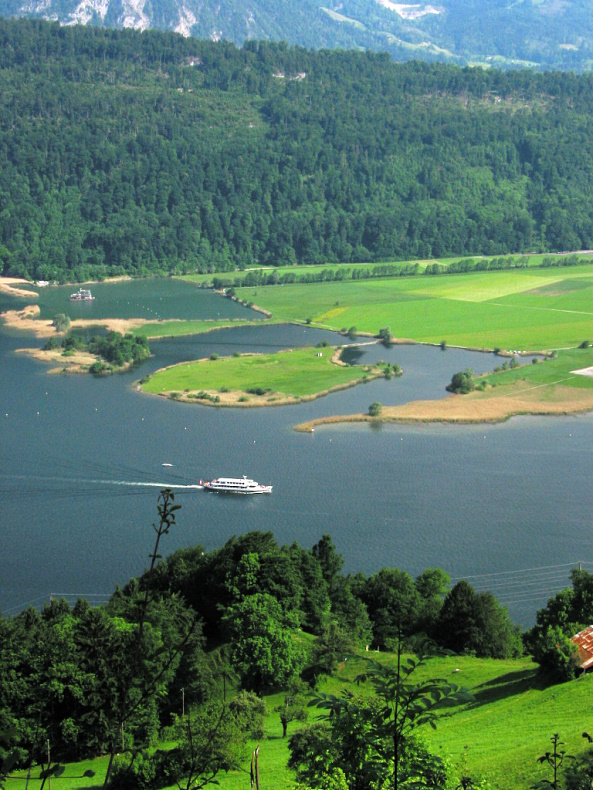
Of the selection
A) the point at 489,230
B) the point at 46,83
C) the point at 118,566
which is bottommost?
the point at 118,566

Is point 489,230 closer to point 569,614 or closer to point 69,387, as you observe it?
point 69,387

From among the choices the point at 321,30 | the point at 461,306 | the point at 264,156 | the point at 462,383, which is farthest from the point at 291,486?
the point at 321,30

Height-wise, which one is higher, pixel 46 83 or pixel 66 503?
pixel 46 83

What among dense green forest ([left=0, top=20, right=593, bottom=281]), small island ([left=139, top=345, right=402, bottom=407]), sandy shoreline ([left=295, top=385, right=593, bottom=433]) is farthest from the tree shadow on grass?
dense green forest ([left=0, top=20, right=593, bottom=281])

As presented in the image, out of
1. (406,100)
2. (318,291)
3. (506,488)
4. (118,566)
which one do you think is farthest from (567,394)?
(406,100)

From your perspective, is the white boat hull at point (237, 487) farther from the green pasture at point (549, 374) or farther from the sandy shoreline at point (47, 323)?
the sandy shoreline at point (47, 323)

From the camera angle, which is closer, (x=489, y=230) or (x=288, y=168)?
(x=489, y=230)
